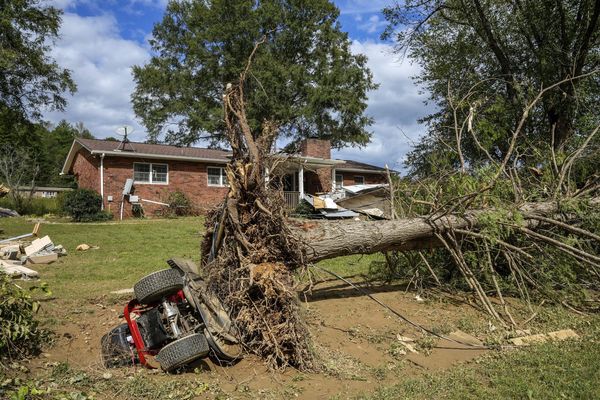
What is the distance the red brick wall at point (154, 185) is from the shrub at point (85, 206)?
4.00ft

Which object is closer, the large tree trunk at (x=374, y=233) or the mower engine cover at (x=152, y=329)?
the mower engine cover at (x=152, y=329)

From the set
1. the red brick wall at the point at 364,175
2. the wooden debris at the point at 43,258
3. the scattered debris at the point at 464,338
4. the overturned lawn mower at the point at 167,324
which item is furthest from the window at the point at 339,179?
the overturned lawn mower at the point at 167,324

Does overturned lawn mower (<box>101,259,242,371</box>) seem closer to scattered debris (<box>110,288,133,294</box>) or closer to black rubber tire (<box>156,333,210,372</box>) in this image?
black rubber tire (<box>156,333,210,372</box>)

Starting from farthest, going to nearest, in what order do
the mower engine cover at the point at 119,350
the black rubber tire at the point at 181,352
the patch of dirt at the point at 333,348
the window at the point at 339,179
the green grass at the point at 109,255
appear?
the window at the point at 339,179 < the green grass at the point at 109,255 < the mower engine cover at the point at 119,350 < the patch of dirt at the point at 333,348 < the black rubber tire at the point at 181,352

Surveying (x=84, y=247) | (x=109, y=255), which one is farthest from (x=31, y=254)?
(x=84, y=247)

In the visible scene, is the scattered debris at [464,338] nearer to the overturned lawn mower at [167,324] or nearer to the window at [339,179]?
the overturned lawn mower at [167,324]

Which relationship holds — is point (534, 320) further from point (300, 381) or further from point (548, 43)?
point (548, 43)

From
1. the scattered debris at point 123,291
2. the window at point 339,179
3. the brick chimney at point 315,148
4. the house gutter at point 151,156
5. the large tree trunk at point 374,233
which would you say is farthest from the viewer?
the window at point 339,179

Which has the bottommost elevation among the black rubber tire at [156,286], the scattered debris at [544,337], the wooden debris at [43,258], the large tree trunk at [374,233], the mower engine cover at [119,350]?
the scattered debris at [544,337]

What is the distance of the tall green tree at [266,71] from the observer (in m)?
32.5

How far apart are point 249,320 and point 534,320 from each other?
3.86 meters

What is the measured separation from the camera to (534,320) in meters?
6.05

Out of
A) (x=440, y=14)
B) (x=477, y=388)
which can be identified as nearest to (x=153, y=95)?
(x=440, y=14)

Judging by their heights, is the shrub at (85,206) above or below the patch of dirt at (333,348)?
above
